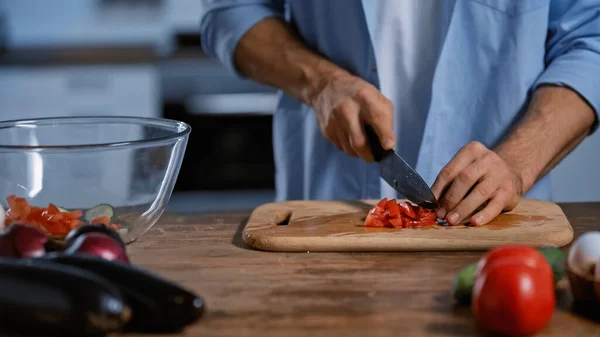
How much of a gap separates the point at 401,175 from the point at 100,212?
0.57 meters

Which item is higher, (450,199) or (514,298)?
Result: (514,298)

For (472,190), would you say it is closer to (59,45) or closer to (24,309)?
(24,309)

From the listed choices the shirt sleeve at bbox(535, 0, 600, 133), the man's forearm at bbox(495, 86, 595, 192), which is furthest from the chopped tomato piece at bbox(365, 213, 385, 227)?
the shirt sleeve at bbox(535, 0, 600, 133)

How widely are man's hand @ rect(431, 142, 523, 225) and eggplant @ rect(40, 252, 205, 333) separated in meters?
0.63

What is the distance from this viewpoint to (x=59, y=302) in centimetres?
85

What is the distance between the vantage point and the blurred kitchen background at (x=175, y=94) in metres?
3.32

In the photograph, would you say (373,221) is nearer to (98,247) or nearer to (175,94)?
(98,247)

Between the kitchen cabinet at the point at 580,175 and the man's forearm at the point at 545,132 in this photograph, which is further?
the kitchen cabinet at the point at 580,175

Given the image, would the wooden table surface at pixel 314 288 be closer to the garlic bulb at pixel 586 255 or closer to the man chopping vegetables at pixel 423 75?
the garlic bulb at pixel 586 255

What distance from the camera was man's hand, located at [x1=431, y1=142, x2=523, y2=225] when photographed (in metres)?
1.41

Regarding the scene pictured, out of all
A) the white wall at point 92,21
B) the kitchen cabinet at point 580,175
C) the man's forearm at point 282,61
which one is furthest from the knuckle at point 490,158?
the white wall at point 92,21

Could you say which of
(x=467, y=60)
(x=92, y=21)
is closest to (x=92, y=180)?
(x=467, y=60)

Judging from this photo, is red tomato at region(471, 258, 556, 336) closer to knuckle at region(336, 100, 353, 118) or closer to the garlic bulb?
the garlic bulb

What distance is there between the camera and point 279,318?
97cm
